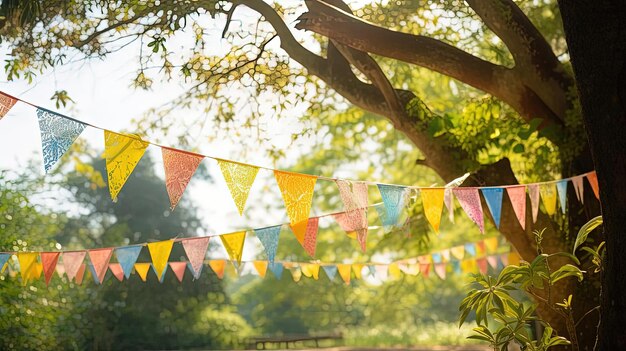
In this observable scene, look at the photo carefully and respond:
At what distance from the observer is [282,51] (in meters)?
6.92

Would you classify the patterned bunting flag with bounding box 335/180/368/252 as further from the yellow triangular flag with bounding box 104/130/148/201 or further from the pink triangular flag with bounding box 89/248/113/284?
the pink triangular flag with bounding box 89/248/113/284

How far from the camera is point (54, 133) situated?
4.17 metres

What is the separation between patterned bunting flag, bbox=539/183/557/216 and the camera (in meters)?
6.15

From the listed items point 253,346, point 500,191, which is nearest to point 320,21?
point 500,191

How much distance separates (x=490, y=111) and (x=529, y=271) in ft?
8.00

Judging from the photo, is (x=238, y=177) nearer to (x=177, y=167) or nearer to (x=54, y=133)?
(x=177, y=167)

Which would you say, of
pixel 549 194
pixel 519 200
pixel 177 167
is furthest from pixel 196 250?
pixel 549 194

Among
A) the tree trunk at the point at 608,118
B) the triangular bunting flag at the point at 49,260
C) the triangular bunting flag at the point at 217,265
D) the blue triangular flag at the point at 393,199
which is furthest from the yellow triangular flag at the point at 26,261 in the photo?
the tree trunk at the point at 608,118

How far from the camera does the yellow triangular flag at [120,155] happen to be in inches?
170

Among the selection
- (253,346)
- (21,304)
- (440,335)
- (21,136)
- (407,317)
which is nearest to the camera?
(21,304)

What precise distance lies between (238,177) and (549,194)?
280cm

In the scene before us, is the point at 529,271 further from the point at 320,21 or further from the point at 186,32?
the point at 186,32

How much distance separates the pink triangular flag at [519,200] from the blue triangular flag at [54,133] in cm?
336

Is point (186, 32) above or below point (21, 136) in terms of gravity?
below
